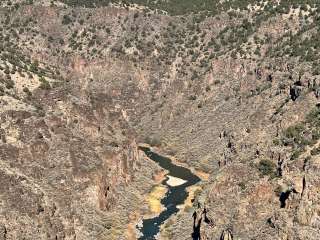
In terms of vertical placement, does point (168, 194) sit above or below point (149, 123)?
below

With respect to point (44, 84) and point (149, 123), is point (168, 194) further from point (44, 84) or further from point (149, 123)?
point (149, 123)

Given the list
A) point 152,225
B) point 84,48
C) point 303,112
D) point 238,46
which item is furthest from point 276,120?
point 84,48

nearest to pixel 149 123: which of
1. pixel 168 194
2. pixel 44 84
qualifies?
pixel 44 84

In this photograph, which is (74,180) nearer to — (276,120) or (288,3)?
(276,120)

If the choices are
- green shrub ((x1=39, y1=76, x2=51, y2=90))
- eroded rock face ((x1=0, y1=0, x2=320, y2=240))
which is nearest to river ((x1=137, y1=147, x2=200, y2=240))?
eroded rock face ((x1=0, y1=0, x2=320, y2=240))

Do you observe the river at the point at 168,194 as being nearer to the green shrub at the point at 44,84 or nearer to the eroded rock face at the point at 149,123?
the eroded rock face at the point at 149,123

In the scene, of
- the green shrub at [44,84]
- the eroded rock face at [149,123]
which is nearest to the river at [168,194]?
the eroded rock face at [149,123]

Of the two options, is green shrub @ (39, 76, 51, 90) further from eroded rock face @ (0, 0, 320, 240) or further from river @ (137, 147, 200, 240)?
river @ (137, 147, 200, 240)

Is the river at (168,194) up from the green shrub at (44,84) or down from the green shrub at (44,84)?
down
